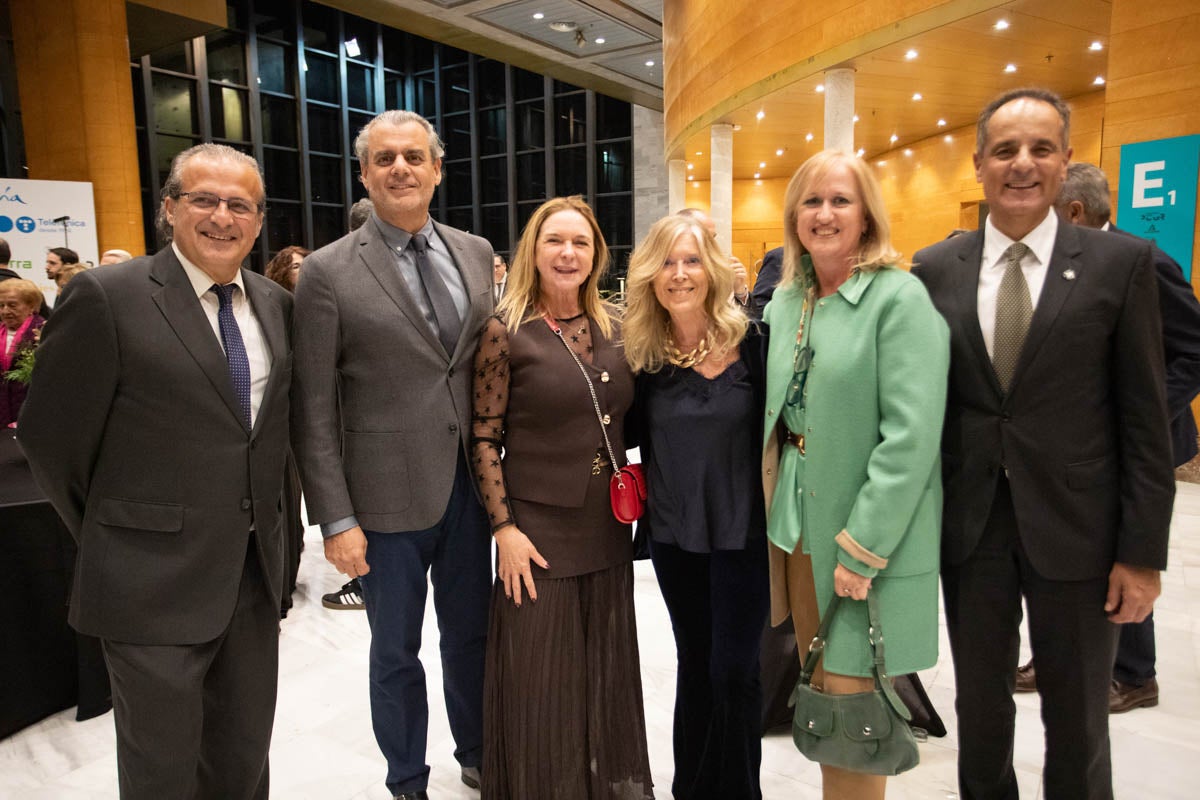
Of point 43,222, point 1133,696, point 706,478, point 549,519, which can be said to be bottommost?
point 1133,696

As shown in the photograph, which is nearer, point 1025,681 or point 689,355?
point 689,355

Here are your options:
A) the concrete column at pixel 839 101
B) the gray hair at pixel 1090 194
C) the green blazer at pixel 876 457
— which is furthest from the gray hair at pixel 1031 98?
the concrete column at pixel 839 101

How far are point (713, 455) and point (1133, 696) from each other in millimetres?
2248

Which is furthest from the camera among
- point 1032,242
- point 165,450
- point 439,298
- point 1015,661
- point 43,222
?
point 43,222

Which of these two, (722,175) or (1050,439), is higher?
(722,175)

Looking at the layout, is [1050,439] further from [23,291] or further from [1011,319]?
[23,291]

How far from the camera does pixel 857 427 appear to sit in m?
1.77

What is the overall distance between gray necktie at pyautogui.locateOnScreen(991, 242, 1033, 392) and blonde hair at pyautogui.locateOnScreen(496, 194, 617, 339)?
3.37ft

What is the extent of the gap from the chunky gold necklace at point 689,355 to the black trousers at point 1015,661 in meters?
0.81

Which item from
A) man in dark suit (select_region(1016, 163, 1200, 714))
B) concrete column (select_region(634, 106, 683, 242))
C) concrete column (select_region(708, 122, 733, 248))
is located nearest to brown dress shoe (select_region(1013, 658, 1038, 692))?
man in dark suit (select_region(1016, 163, 1200, 714))

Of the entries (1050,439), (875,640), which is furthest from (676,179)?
(875,640)

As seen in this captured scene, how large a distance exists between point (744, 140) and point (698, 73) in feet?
9.11

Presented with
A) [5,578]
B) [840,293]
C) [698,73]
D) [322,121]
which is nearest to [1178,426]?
[840,293]

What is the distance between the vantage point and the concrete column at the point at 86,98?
10109mm
